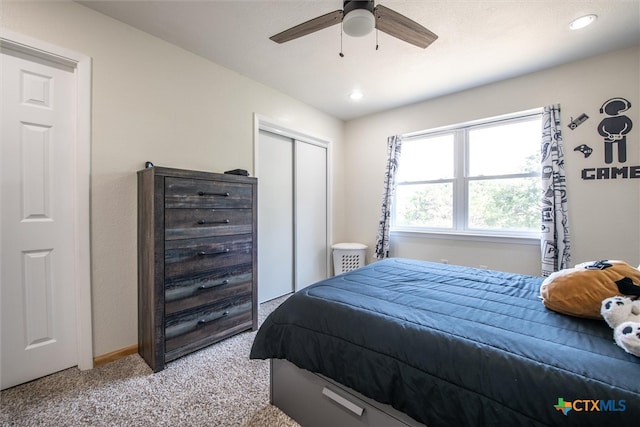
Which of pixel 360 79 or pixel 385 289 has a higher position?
pixel 360 79

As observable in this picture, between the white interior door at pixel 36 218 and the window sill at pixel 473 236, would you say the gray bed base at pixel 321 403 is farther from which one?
the window sill at pixel 473 236

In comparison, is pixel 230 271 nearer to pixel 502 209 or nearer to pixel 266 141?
pixel 266 141

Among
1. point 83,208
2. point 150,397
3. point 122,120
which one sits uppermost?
point 122,120

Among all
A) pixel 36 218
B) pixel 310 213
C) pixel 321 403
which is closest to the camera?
pixel 321 403

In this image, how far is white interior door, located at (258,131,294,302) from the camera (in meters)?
3.03

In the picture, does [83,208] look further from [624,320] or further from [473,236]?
[473,236]

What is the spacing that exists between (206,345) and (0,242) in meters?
1.42

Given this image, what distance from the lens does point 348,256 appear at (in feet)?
12.1

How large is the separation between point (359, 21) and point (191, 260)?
1.86 m

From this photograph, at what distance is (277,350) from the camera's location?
53.9 inches

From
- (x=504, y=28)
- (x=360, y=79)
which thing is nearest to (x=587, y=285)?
(x=504, y=28)

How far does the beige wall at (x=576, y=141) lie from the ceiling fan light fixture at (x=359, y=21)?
2.19m

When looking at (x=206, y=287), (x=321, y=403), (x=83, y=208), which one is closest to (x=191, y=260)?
(x=206, y=287)

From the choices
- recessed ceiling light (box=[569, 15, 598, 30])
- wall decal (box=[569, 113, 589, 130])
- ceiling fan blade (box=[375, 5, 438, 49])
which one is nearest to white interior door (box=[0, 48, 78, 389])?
ceiling fan blade (box=[375, 5, 438, 49])
